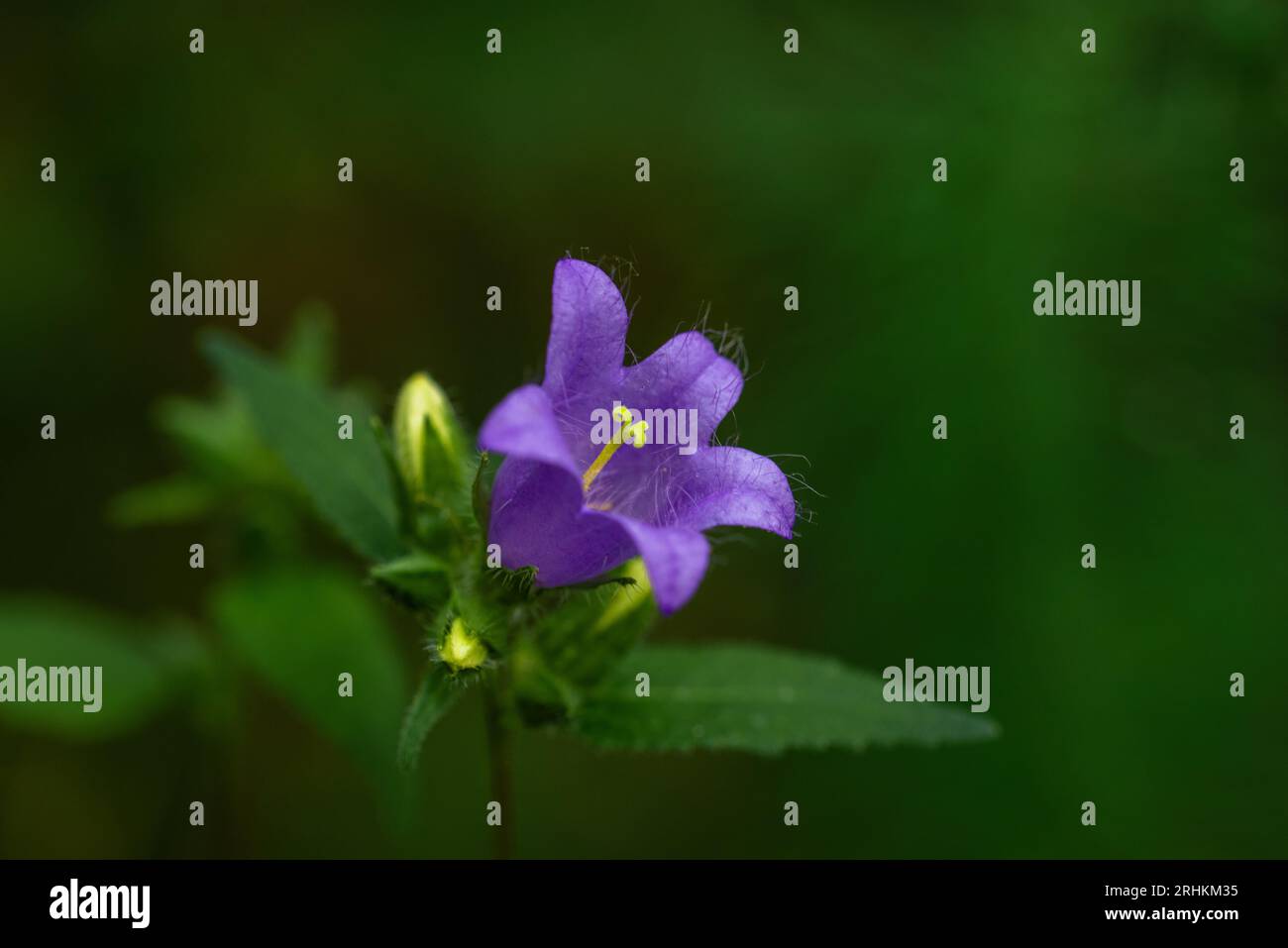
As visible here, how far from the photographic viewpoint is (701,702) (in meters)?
3.98

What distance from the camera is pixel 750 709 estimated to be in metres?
3.90

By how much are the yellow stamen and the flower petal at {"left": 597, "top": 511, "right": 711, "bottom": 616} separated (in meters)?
0.53

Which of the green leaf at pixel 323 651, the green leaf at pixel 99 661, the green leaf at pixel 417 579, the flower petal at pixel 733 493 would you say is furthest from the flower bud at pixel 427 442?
the green leaf at pixel 99 661

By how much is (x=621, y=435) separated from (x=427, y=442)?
705 millimetres

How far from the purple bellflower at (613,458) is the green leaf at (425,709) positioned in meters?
0.36

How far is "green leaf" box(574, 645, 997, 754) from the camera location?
146 inches

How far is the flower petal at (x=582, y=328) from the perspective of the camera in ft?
10.0

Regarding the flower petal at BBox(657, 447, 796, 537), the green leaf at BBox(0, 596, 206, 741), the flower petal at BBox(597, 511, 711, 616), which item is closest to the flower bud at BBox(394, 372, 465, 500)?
the flower petal at BBox(657, 447, 796, 537)

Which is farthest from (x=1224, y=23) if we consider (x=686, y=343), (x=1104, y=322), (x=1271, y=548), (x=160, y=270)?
(x=160, y=270)

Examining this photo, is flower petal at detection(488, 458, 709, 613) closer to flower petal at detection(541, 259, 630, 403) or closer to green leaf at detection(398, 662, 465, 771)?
flower petal at detection(541, 259, 630, 403)

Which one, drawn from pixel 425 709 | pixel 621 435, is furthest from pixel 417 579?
pixel 621 435

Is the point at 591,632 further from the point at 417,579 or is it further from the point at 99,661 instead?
the point at 99,661

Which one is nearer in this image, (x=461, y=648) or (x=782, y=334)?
(x=461, y=648)

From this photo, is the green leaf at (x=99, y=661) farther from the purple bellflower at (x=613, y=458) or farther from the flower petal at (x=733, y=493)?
the flower petal at (x=733, y=493)
